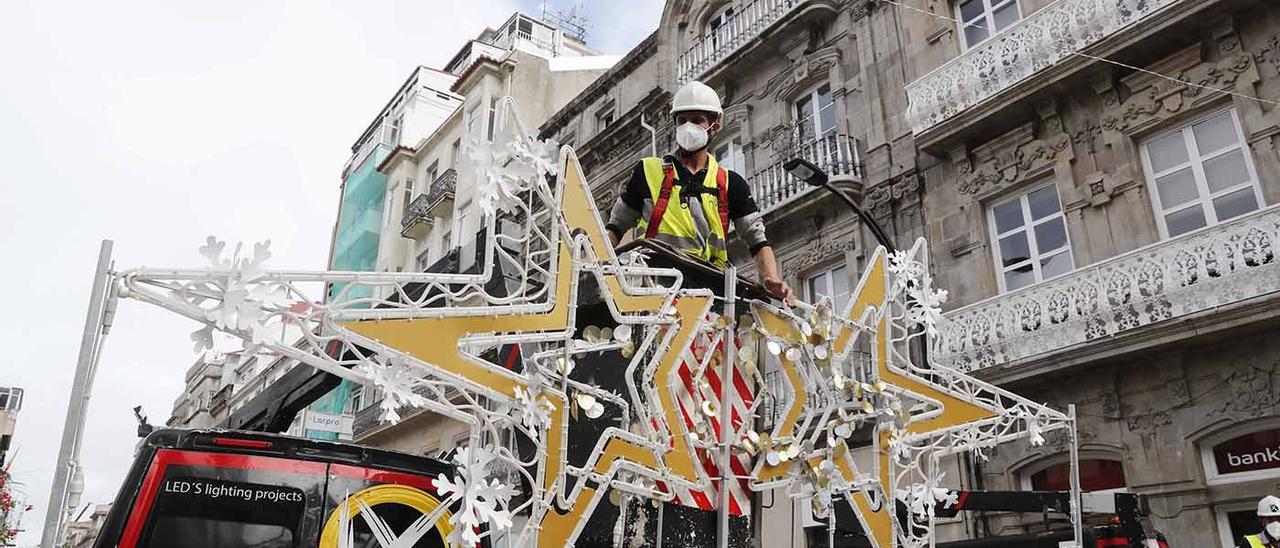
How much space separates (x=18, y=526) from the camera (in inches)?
510

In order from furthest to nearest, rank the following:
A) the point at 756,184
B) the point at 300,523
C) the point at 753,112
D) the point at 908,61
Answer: the point at 753,112, the point at 756,184, the point at 908,61, the point at 300,523

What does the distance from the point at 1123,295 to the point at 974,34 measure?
5.52 meters

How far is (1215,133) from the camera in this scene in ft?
34.0

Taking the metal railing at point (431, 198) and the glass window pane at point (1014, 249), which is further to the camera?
the metal railing at point (431, 198)

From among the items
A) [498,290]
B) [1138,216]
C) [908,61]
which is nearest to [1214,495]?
[1138,216]

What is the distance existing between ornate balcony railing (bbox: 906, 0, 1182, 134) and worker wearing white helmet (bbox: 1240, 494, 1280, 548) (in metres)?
6.35

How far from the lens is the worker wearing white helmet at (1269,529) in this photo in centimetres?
637

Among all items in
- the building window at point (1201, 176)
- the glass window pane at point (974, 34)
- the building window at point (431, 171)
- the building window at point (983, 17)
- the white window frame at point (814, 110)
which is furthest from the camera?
the building window at point (431, 171)

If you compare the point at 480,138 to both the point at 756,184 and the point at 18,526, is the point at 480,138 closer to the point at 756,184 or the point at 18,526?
the point at 756,184

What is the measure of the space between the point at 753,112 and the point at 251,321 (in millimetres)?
15535

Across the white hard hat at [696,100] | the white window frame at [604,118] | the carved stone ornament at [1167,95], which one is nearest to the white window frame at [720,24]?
the white window frame at [604,118]

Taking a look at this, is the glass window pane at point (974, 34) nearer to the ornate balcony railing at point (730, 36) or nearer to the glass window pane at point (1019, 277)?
the ornate balcony railing at point (730, 36)

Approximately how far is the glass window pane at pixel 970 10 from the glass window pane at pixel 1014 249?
12.7 feet

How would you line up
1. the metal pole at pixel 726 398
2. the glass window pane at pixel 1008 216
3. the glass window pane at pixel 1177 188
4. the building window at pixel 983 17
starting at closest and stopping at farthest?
the metal pole at pixel 726 398 < the glass window pane at pixel 1177 188 < the glass window pane at pixel 1008 216 < the building window at pixel 983 17
